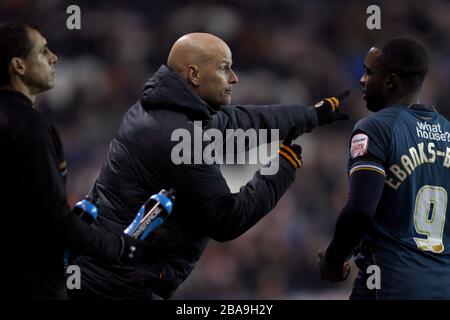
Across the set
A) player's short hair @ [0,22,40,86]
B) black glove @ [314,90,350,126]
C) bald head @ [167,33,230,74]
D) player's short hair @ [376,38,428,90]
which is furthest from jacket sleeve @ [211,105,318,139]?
player's short hair @ [0,22,40,86]

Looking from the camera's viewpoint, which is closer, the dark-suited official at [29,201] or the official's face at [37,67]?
the dark-suited official at [29,201]

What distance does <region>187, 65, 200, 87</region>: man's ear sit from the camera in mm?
3768

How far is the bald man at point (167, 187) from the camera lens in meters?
3.44

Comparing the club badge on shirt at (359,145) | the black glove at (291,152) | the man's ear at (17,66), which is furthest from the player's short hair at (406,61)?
the man's ear at (17,66)

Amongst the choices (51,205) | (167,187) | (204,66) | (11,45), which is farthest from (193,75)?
(51,205)

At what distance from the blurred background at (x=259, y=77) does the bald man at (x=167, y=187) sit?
2883 mm

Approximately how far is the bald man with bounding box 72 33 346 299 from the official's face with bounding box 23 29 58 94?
648mm

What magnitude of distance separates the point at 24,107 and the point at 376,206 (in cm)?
142

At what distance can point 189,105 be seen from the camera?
11.6 ft

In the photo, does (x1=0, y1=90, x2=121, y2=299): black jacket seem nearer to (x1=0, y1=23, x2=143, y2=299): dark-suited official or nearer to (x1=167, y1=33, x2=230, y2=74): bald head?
(x1=0, y1=23, x2=143, y2=299): dark-suited official

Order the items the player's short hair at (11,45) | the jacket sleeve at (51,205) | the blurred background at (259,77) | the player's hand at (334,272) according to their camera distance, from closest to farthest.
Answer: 1. the jacket sleeve at (51,205)
2. the player's short hair at (11,45)
3. the player's hand at (334,272)
4. the blurred background at (259,77)

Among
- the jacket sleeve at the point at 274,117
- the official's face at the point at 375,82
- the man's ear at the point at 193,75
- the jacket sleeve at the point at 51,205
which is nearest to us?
the jacket sleeve at the point at 51,205

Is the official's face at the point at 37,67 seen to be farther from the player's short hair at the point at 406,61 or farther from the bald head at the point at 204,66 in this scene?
the player's short hair at the point at 406,61
